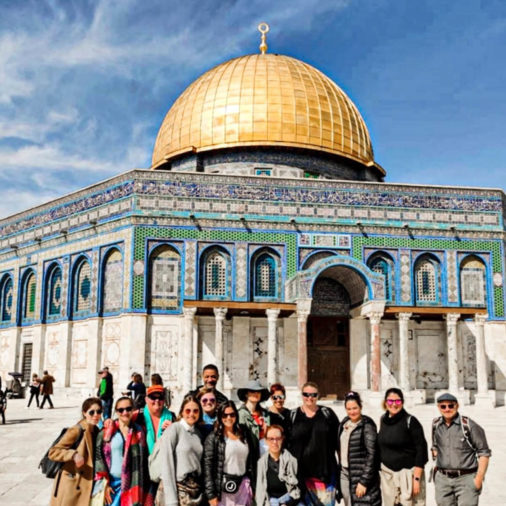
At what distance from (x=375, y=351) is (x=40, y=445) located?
1144cm

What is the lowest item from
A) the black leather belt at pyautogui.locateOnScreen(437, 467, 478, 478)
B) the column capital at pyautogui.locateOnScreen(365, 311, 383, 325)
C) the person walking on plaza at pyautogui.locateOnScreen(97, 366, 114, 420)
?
the black leather belt at pyautogui.locateOnScreen(437, 467, 478, 478)

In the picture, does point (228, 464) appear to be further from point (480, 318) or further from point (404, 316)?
point (480, 318)

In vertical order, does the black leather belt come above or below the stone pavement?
above

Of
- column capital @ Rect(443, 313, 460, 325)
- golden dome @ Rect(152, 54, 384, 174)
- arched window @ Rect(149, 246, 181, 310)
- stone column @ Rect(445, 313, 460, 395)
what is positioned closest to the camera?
stone column @ Rect(445, 313, 460, 395)

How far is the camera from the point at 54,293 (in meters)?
24.3

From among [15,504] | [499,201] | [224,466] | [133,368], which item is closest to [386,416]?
[224,466]

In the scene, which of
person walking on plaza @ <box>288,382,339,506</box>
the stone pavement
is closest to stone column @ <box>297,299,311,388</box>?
the stone pavement

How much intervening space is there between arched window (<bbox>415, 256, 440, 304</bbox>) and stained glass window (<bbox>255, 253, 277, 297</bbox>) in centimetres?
486

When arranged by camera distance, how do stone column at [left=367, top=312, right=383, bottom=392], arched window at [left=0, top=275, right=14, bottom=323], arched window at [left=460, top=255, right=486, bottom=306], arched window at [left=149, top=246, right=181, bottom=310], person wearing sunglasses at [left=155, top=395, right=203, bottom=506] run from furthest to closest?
arched window at [left=0, top=275, right=14, bottom=323] < arched window at [left=460, top=255, right=486, bottom=306] < arched window at [left=149, top=246, right=181, bottom=310] < stone column at [left=367, top=312, right=383, bottom=392] < person wearing sunglasses at [left=155, top=395, right=203, bottom=506]

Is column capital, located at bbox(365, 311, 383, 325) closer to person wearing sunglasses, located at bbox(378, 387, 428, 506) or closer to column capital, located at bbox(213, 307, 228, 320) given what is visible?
column capital, located at bbox(213, 307, 228, 320)

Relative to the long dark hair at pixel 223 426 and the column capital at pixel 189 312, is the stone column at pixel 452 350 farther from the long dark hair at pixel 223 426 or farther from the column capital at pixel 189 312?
the long dark hair at pixel 223 426

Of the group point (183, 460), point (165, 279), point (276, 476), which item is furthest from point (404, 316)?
point (183, 460)

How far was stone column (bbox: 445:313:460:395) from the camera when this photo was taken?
68.1 ft

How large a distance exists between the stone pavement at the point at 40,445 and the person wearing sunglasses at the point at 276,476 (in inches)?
121
